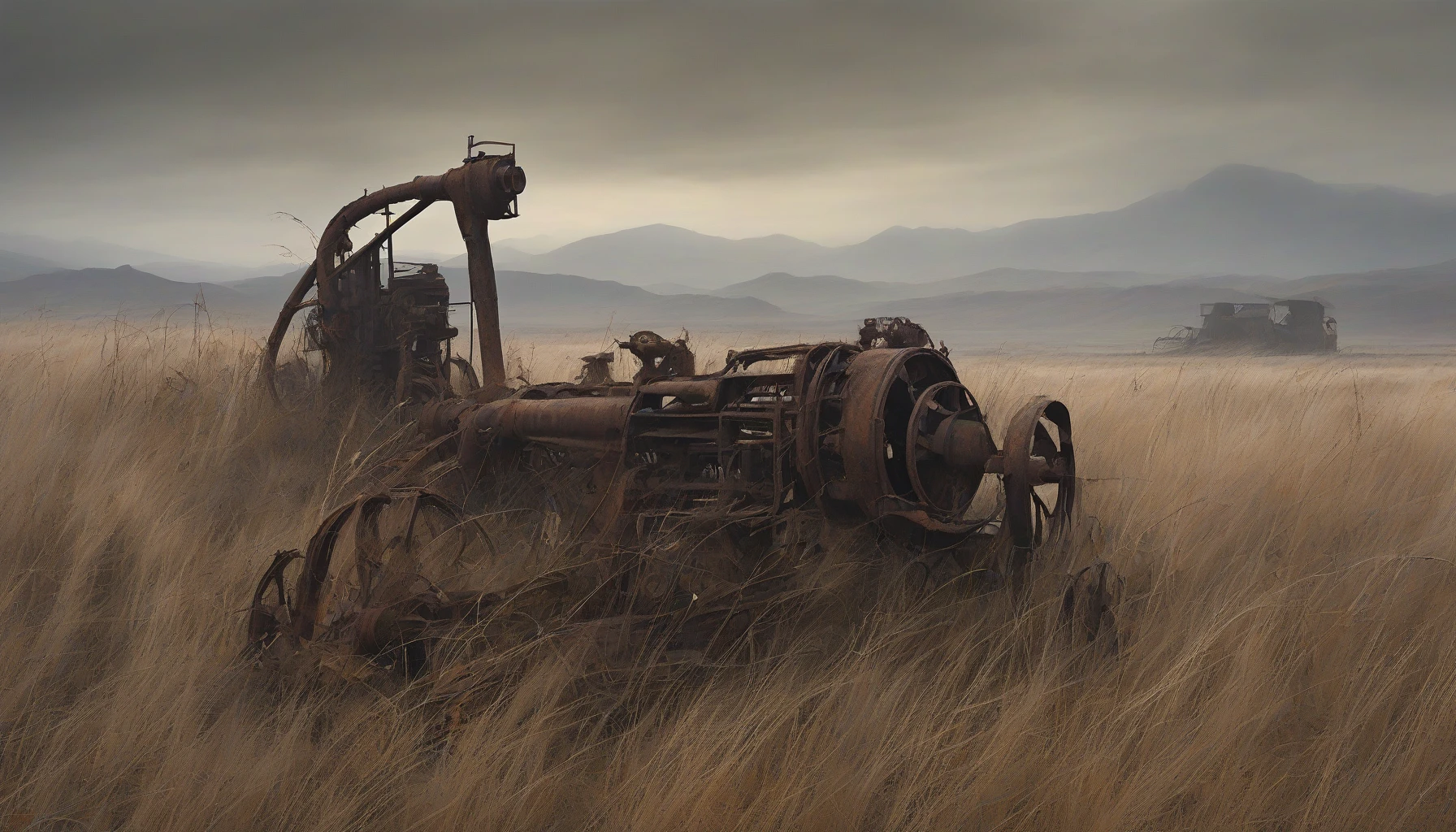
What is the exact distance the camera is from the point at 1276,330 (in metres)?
29.2

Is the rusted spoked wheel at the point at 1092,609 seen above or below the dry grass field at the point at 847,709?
above

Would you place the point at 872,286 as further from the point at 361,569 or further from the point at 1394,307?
the point at 361,569

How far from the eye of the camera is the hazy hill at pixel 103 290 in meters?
77.4

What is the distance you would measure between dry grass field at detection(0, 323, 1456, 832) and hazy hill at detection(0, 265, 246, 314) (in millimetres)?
80450

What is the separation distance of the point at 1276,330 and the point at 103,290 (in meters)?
95.1

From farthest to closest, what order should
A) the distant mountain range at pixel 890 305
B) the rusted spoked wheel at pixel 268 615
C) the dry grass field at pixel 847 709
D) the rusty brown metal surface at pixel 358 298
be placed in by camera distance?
the distant mountain range at pixel 890 305 < the rusty brown metal surface at pixel 358 298 < the rusted spoked wheel at pixel 268 615 < the dry grass field at pixel 847 709

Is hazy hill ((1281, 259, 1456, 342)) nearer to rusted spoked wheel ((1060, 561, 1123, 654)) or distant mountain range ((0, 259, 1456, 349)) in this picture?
distant mountain range ((0, 259, 1456, 349))

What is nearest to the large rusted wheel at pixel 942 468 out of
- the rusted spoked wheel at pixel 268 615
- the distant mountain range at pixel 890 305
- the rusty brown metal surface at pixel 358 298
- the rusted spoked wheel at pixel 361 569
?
the rusted spoked wheel at pixel 361 569

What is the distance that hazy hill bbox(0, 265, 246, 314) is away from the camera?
7744 cm

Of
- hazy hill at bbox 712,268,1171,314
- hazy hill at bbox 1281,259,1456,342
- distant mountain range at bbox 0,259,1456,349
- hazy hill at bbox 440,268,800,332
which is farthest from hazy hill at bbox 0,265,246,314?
hazy hill at bbox 1281,259,1456,342

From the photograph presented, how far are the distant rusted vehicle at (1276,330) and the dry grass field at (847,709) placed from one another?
26207 millimetres

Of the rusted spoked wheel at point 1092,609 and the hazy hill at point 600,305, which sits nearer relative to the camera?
the rusted spoked wheel at point 1092,609

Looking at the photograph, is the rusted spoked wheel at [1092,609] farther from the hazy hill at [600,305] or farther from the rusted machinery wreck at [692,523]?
the hazy hill at [600,305]

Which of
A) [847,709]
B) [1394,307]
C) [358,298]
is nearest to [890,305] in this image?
[1394,307]
